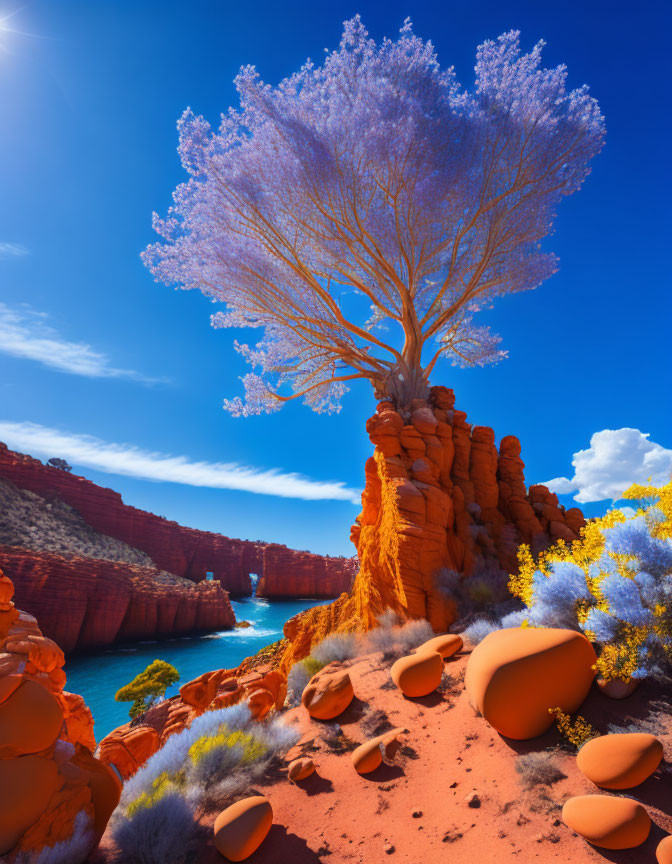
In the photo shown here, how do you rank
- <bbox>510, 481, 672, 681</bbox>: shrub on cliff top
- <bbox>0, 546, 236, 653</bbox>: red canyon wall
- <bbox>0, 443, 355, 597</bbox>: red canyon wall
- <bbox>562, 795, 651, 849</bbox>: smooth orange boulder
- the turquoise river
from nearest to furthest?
<bbox>562, 795, 651, 849</bbox>: smooth orange boulder → <bbox>510, 481, 672, 681</bbox>: shrub on cliff top → the turquoise river → <bbox>0, 546, 236, 653</bbox>: red canyon wall → <bbox>0, 443, 355, 597</bbox>: red canyon wall

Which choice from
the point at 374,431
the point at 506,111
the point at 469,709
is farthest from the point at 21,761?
the point at 506,111

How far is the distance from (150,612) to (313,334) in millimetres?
29551

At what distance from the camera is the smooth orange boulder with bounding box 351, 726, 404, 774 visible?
14.0 feet

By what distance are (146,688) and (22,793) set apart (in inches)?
643

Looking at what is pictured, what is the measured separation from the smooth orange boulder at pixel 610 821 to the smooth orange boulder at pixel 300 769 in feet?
8.81

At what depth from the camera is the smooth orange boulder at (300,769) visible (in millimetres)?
4305

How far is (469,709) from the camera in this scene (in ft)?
15.9

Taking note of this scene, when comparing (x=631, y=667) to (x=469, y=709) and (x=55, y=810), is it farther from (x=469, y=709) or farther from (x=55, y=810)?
(x=55, y=810)

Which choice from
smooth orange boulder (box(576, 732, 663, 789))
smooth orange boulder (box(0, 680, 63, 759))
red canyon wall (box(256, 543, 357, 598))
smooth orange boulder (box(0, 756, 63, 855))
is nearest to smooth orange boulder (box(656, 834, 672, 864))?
smooth orange boulder (box(576, 732, 663, 789))

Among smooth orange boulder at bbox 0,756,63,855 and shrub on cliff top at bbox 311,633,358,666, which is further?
shrub on cliff top at bbox 311,633,358,666

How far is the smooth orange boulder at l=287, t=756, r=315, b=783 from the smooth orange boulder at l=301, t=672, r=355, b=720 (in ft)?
3.93

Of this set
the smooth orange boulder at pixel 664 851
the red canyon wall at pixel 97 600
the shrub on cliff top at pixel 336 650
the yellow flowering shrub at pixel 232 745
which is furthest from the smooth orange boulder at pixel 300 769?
the red canyon wall at pixel 97 600

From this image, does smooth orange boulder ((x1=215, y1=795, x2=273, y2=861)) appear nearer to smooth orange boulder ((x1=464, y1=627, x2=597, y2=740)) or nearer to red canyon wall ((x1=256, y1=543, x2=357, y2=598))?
smooth orange boulder ((x1=464, y1=627, x2=597, y2=740))

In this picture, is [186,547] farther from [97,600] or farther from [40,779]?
[40,779]
